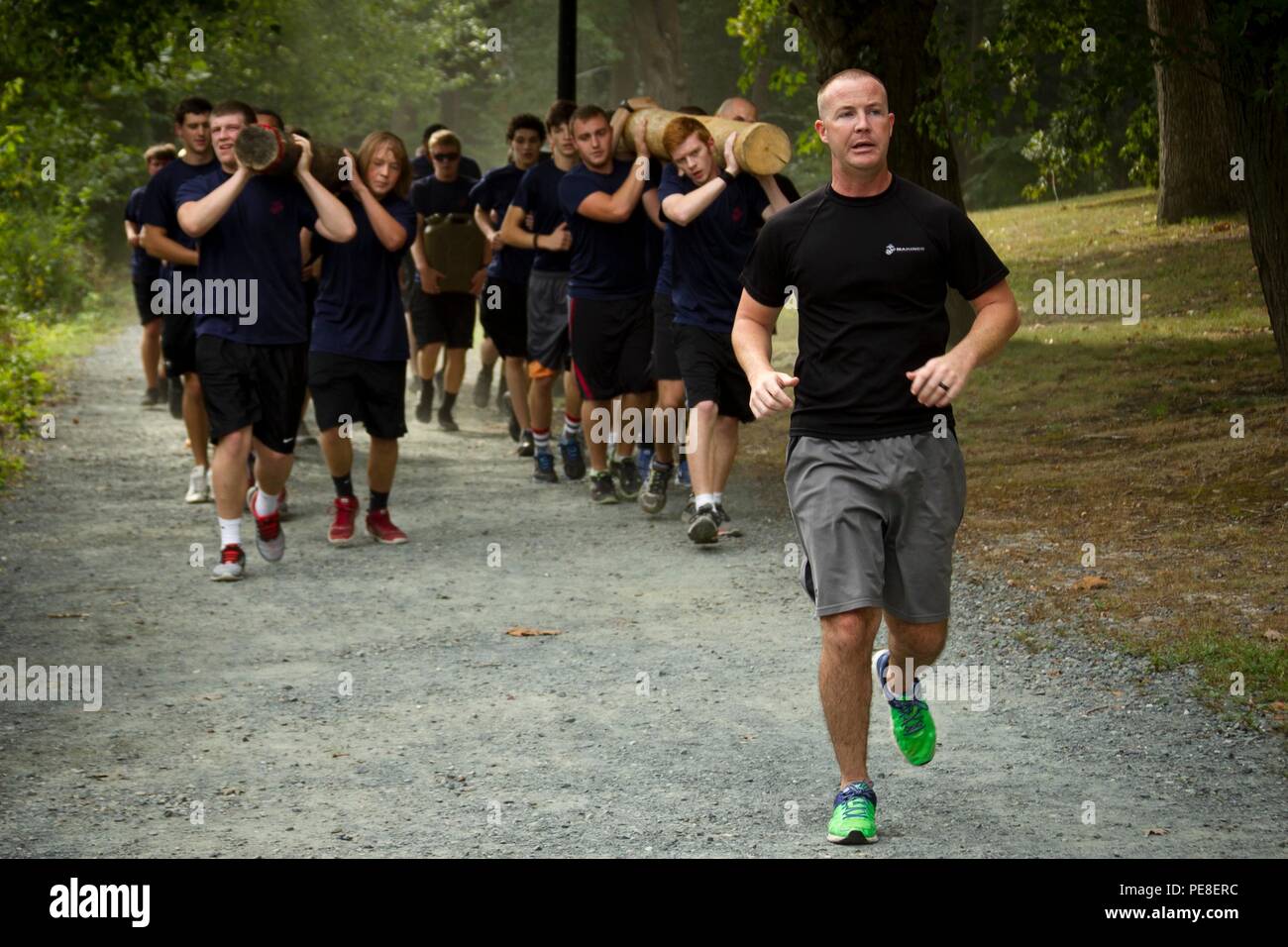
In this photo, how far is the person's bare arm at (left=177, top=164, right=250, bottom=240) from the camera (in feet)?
29.9

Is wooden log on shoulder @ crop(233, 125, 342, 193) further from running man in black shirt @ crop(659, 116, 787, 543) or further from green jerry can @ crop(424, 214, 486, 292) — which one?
green jerry can @ crop(424, 214, 486, 292)

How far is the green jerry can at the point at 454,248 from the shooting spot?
1473 cm

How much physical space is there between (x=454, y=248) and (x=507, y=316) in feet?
3.66

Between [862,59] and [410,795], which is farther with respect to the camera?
[862,59]

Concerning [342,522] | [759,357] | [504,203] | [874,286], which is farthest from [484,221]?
[874,286]

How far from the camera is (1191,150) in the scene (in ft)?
73.7

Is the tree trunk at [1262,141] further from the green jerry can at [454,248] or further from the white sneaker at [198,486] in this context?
the white sneaker at [198,486]

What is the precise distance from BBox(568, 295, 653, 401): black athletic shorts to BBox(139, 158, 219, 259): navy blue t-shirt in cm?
245

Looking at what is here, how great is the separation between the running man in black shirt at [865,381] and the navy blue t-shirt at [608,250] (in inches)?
246

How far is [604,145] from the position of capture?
11.4 metres

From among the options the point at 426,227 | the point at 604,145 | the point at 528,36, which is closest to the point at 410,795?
the point at 604,145

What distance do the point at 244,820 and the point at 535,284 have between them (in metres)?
7.92

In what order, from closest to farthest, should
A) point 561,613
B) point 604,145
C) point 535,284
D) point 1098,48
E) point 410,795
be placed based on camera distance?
point 410,795, point 561,613, point 604,145, point 535,284, point 1098,48

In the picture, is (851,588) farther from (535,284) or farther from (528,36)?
(528,36)
